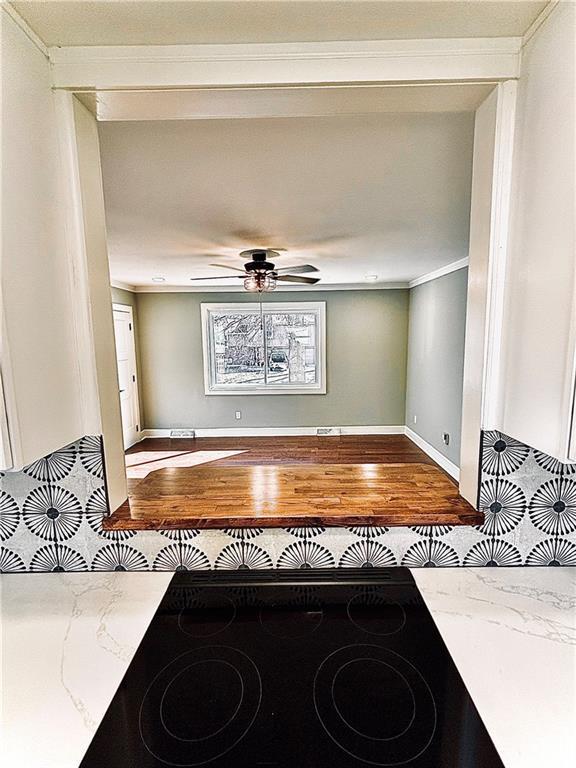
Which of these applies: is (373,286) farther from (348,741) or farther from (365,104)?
(348,741)

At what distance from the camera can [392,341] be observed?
5.58 m

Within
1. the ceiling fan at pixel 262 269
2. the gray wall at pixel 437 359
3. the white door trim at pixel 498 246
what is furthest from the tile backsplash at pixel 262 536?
the gray wall at pixel 437 359

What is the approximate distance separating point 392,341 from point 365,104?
4805 mm

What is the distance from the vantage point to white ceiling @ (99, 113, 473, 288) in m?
1.29

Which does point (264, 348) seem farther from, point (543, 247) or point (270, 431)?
point (543, 247)

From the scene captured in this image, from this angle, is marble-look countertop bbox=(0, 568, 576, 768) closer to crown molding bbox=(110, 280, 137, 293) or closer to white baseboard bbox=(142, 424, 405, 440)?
crown molding bbox=(110, 280, 137, 293)

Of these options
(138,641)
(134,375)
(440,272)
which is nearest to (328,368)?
(440,272)

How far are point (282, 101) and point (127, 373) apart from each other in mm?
4905

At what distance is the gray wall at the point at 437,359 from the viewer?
12.8ft

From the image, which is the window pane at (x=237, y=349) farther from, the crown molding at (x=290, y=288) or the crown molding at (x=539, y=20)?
the crown molding at (x=539, y=20)

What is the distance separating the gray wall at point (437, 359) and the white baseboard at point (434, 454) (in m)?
0.07

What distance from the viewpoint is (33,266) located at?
2.72ft

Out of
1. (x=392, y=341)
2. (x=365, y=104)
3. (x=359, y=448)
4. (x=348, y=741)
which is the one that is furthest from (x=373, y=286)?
(x=348, y=741)

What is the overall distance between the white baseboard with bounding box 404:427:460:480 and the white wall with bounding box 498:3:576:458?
3544mm
